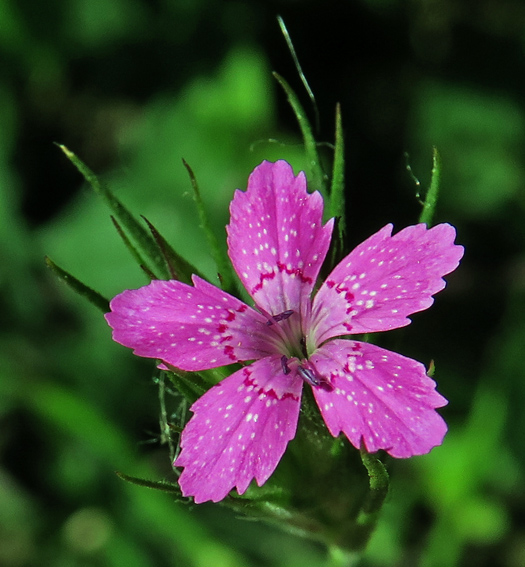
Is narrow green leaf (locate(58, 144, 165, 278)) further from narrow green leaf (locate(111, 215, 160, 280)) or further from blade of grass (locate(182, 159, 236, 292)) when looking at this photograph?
blade of grass (locate(182, 159, 236, 292))

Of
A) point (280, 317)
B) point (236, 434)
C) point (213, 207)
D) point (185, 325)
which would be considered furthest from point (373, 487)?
point (213, 207)

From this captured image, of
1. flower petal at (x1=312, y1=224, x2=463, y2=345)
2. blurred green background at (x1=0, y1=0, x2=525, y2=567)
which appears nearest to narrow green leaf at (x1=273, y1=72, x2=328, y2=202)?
flower petal at (x1=312, y1=224, x2=463, y2=345)

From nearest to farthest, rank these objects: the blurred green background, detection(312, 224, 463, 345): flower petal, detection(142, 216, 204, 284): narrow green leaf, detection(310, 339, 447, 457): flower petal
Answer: detection(310, 339, 447, 457): flower petal, detection(312, 224, 463, 345): flower petal, detection(142, 216, 204, 284): narrow green leaf, the blurred green background

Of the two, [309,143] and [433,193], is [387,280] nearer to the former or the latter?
[433,193]

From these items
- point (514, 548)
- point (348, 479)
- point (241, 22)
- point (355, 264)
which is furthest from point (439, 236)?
point (241, 22)

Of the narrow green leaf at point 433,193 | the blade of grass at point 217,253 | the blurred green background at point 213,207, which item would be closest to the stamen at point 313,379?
the blade of grass at point 217,253

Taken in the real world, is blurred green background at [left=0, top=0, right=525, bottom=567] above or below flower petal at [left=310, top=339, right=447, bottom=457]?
below
